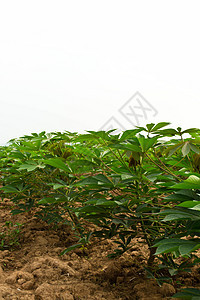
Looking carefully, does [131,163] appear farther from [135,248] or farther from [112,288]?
[135,248]

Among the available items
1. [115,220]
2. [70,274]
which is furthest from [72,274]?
[115,220]

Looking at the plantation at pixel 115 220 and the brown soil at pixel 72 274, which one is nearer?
the plantation at pixel 115 220

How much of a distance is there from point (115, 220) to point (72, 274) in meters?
0.59

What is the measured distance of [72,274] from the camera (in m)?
1.68

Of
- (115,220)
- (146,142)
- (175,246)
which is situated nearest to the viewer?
(175,246)

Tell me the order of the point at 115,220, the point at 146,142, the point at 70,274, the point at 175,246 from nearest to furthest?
the point at 175,246 < the point at 146,142 < the point at 115,220 < the point at 70,274

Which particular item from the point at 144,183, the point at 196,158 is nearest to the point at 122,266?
the point at 144,183

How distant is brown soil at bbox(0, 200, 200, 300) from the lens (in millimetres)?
1424

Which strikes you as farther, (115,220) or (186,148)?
(115,220)

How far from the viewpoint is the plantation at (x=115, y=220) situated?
45.1 inches

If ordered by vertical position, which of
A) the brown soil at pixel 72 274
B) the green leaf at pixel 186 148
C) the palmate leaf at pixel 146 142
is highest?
the palmate leaf at pixel 146 142

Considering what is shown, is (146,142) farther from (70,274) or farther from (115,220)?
(70,274)

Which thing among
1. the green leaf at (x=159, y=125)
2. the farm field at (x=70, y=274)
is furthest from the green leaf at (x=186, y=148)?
the farm field at (x=70, y=274)

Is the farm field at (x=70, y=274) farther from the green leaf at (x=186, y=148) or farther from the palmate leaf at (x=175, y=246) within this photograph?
the green leaf at (x=186, y=148)
